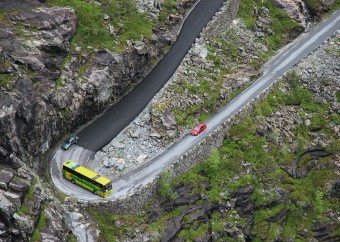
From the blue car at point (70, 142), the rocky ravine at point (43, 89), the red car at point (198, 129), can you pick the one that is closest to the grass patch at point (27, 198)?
the rocky ravine at point (43, 89)

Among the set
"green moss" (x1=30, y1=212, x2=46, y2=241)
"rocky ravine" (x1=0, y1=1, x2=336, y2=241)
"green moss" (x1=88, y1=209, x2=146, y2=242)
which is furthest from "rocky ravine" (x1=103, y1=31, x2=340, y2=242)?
"green moss" (x1=30, y1=212, x2=46, y2=241)

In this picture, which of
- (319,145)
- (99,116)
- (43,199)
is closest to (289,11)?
(319,145)

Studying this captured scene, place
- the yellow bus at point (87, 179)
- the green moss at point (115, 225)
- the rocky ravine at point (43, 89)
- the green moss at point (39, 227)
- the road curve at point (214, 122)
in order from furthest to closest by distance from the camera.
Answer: the road curve at point (214, 122), the yellow bus at point (87, 179), the green moss at point (115, 225), the rocky ravine at point (43, 89), the green moss at point (39, 227)

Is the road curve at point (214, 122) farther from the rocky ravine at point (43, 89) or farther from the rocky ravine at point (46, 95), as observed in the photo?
the rocky ravine at point (43, 89)

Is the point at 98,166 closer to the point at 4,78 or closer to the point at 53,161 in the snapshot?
the point at 53,161

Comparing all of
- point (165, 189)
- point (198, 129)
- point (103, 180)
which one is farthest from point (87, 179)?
point (198, 129)

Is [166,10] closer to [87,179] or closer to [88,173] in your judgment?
[88,173]

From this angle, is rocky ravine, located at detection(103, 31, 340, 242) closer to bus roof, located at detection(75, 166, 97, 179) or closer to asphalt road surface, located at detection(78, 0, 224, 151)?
bus roof, located at detection(75, 166, 97, 179)
